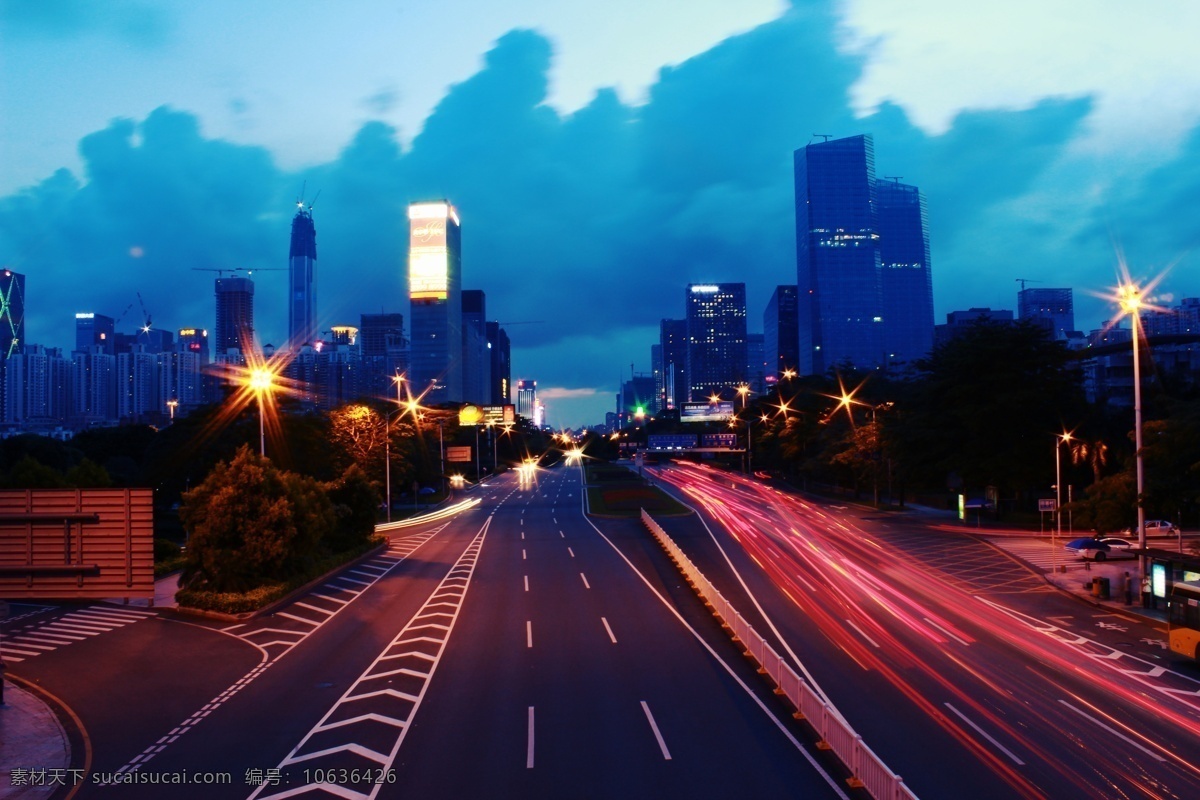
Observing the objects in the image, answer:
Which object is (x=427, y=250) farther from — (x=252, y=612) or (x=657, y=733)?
(x=657, y=733)

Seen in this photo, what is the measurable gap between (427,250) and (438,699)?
108 meters

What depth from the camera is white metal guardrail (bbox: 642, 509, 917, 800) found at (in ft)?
42.0

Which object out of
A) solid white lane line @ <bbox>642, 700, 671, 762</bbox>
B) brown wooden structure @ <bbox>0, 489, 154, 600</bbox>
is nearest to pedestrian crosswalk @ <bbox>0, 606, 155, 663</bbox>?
brown wooden structure @ <bbox>0, 489, 154, 600</bbox>

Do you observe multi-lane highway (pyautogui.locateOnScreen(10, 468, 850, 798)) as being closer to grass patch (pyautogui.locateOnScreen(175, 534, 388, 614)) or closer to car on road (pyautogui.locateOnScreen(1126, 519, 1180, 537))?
grass patch (pyautogui.locateOnScreen(175, 534, 388, 614))

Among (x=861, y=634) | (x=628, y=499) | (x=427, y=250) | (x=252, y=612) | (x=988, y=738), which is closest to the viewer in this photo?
(x=988, y=738)

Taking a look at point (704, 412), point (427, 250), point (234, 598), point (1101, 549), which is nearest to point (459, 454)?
point (427, 250)

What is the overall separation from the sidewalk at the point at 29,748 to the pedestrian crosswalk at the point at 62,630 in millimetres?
5114

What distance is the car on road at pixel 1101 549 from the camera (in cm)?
4394

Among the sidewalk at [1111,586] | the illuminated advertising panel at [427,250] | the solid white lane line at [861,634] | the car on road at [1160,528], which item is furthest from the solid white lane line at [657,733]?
the illuminated advertising panel at [427,250]

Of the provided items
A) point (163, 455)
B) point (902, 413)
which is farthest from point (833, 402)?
point (163, 455)

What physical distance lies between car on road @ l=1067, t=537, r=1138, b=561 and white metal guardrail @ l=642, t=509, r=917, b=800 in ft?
81.9

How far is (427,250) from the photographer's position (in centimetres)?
12219

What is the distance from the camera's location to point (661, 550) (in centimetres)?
4581

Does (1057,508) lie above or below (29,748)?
above
